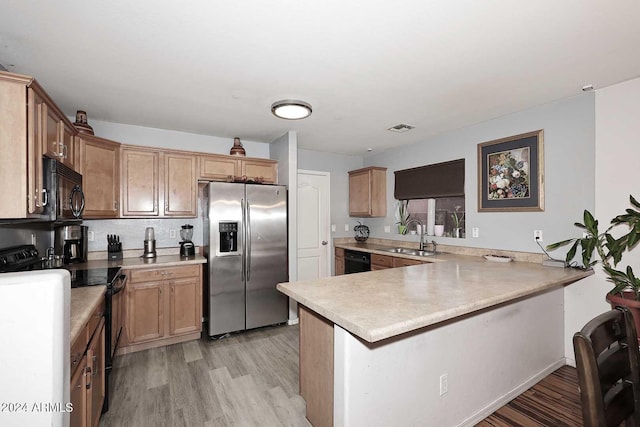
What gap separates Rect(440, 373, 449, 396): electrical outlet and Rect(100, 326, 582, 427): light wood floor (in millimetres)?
210

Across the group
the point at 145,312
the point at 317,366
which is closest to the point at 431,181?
the point at 317,366

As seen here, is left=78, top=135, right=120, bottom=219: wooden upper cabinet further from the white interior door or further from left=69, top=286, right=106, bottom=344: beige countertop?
the white interior door

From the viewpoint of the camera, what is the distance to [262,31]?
5.55 feet

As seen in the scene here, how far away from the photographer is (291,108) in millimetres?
2707

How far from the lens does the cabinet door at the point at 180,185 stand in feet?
11.2

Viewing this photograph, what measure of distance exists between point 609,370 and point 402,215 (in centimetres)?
369

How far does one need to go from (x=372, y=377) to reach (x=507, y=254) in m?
2.45

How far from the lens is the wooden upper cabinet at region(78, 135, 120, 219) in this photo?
9.18 ft

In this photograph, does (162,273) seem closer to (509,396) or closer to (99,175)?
(99,175)

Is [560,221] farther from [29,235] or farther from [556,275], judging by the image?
[29,235]

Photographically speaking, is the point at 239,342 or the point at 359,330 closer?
the point at 359,330

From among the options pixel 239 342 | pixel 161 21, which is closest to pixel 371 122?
pixel 161 21

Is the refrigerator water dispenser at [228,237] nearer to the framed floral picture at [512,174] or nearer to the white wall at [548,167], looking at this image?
the white wall at [548,167]

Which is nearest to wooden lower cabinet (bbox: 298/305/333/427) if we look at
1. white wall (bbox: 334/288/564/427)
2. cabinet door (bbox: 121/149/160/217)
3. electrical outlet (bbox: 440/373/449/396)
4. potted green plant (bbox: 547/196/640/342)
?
white wall (bbox: 334/288/564/427)
